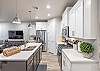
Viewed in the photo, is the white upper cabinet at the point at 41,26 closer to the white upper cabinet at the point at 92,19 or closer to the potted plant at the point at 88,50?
the potted plant at the point at 88,50

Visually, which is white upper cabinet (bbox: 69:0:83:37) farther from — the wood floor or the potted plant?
the wood floor

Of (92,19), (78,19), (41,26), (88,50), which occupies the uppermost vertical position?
(41,26)

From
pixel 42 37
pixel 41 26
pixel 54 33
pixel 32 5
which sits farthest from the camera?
pixel 41 26

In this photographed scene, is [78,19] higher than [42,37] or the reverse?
higher

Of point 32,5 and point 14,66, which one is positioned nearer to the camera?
point 14,66

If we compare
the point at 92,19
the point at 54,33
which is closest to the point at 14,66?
the point at 92,19

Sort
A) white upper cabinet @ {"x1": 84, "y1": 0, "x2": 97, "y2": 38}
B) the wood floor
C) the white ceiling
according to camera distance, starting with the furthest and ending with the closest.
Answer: the wood floor → the white ceiling → white upper cabinet @ {"x1": 84, "y1": 0, "x2": 97, "y2": 38}

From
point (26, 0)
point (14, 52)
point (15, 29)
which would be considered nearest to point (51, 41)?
point (15, 29)

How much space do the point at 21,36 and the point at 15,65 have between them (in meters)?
8.62

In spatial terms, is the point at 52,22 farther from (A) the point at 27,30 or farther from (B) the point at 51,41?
(A) the point at 27,30

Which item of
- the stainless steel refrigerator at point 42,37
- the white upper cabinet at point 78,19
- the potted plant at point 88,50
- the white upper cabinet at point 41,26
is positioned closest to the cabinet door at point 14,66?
the potted plant at point 88,50

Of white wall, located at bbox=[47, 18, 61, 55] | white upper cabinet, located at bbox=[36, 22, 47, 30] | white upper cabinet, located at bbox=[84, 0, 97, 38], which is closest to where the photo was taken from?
white upper cabinet, located at bbox=[84, 0, 97, 38]

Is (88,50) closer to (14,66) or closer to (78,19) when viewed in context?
(78,19)

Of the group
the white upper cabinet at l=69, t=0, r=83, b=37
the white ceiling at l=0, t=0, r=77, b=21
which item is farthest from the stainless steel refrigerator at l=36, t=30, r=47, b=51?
the white upper cabinet at l=69, t=0, r=83, b=37
